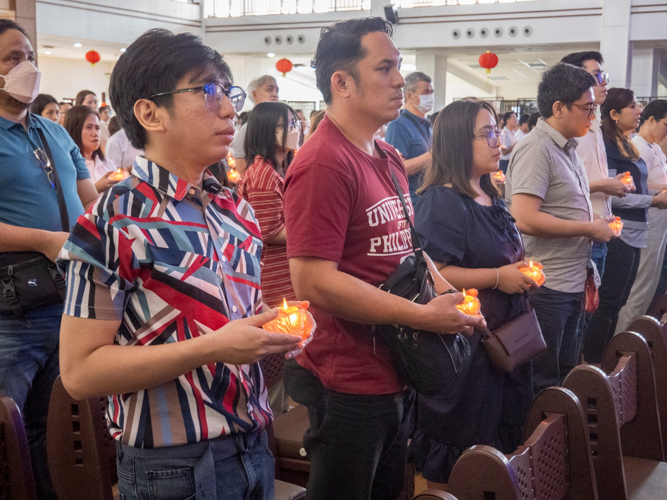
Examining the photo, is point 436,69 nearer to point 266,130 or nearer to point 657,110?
point 657,110

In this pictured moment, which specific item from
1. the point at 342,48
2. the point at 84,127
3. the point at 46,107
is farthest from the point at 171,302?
the point at 46,107

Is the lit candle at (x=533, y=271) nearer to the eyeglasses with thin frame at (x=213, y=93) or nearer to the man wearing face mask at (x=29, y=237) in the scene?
the eyeglasses with thin frame at (x=213, y=93)

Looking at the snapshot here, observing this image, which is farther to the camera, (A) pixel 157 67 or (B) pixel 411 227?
(B) pixel 411 227

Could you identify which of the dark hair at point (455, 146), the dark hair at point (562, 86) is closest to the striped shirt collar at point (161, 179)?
the dark hair at point (455, 146)

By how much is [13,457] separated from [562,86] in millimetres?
2439

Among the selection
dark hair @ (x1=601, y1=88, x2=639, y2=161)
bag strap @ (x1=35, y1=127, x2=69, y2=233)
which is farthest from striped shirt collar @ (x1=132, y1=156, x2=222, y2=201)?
dark hair @ (x1=601, y1=88, x2=639, y2=161)

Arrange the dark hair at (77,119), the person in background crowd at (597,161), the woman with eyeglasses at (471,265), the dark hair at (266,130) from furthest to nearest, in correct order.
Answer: the dark hair at (77,119) → the person in background crowd at (597,161) → the dark hair at (266,130) → the woman with eyeglasses at (471,265)

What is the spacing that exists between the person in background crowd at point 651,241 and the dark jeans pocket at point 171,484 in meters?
3.90

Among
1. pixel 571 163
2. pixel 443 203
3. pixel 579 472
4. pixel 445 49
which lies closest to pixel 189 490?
pixel 579 472

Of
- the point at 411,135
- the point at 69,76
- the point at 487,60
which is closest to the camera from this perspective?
the point at 411,135

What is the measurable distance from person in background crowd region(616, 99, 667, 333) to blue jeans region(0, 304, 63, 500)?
364 centimetres

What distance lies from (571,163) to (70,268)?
2.25m

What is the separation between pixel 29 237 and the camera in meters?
1.77

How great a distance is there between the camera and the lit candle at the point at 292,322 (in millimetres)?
1113
